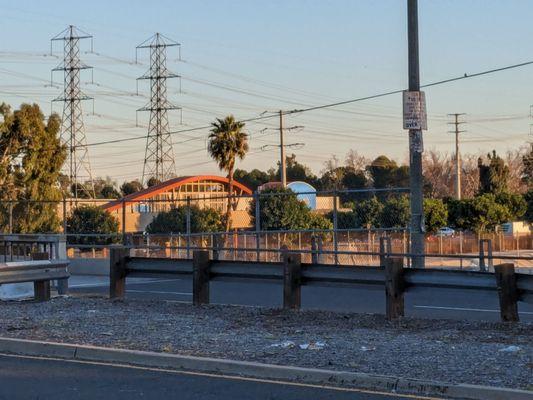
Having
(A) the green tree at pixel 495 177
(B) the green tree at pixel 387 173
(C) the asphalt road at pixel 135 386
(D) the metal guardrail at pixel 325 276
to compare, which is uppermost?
(B) the green tree at pixel 387 173

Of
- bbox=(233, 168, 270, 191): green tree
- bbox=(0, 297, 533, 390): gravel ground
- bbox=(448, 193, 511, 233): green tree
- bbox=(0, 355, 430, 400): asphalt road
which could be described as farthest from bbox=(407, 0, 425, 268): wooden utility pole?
bbox=(233, 168, 270, 191): green tree

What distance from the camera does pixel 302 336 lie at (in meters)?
10.8

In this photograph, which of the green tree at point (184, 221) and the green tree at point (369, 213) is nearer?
the green tree at point (369, 213)

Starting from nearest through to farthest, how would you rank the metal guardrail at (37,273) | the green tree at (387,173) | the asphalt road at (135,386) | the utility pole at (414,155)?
the asphalt road at (135,386) → the metal guardrail at (37,273) → the utility pole at (414,155) → the green tree at (387,173)

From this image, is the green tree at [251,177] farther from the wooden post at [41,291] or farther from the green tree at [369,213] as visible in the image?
the wooden post at [41,291]

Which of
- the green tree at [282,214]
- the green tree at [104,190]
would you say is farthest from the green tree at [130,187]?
the green tree at [282,214]

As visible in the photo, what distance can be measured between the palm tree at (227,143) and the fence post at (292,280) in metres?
41.9

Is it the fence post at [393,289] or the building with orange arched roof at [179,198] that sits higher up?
the building with orange arched roof at [179,198]

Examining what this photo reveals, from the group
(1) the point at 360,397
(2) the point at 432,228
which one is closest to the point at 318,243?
(1) the point at 360,397

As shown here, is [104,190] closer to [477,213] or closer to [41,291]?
[477,213]

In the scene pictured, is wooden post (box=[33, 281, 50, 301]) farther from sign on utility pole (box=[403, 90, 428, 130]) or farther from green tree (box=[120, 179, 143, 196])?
green tree (box=[120, 179, 143, 196])

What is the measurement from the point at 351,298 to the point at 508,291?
5.60m

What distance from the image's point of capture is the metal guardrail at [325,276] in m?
11.6

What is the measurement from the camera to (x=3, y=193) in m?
43.9
